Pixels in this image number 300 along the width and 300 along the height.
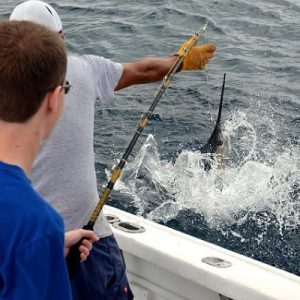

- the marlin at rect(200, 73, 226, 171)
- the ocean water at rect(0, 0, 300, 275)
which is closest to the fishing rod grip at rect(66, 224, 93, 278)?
the ocean water at rect(0, 0, 300, 275)

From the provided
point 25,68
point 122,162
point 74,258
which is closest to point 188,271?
point 122,162

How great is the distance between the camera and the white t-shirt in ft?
7.19

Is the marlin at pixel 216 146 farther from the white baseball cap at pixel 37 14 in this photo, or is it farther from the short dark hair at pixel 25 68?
the short dark hair at pixel 25 68

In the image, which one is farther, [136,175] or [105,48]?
[105,48]

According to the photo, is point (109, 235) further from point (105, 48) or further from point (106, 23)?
point (106, 23)

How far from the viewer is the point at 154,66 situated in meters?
2.78

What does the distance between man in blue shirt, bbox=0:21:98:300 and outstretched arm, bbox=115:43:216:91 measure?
1.12 m

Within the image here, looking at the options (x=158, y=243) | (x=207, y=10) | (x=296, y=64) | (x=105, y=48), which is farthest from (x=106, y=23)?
(x=158, y=243)

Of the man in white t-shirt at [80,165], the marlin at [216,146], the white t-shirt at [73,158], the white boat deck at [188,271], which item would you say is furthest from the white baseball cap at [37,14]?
the marlin at [216,146]

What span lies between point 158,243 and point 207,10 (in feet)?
25.0

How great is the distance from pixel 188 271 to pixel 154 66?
911 mm

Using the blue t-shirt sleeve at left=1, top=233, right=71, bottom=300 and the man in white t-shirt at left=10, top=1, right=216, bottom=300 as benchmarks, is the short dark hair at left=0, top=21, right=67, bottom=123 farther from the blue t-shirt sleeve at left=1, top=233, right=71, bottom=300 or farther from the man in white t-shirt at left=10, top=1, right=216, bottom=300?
the man in white t-shirt at left=10, top=1, right=216, bottom=300

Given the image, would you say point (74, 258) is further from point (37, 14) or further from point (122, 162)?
point (37, 14)

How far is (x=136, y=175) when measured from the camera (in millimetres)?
5500
